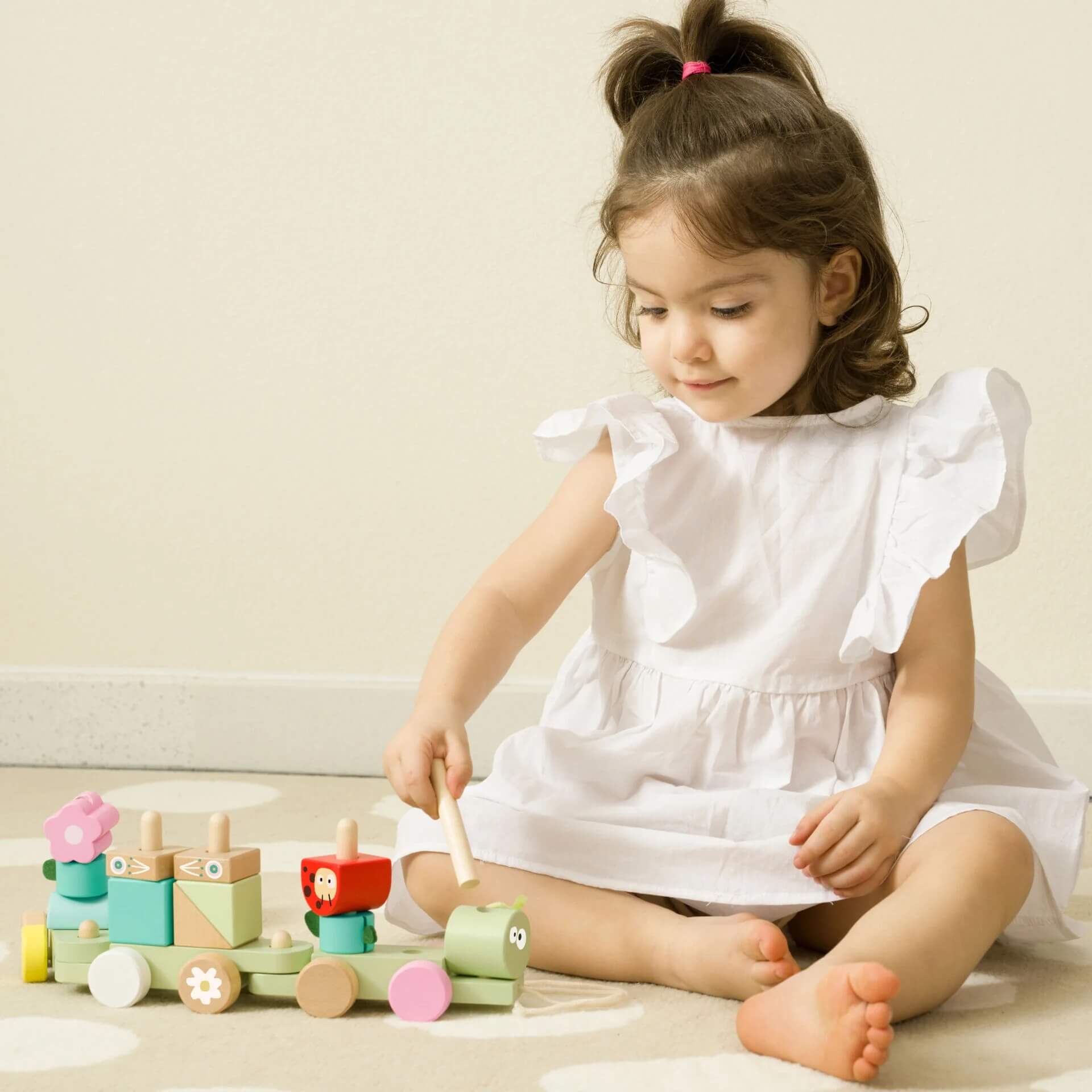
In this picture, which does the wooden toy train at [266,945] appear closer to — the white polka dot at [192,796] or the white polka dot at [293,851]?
the white polka dot at [293,851]

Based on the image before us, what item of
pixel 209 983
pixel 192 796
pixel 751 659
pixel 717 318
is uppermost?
pixel 717 318

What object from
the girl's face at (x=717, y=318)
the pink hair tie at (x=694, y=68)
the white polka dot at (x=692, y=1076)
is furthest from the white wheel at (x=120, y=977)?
the pink hair tie at (x=694, y=68)

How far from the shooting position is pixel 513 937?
2.37ft

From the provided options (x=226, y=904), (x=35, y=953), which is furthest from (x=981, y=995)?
(x=35, y=953)

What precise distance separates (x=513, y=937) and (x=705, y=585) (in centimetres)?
29

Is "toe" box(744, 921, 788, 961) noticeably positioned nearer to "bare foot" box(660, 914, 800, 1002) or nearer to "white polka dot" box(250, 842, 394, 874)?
"bare foot" box(660, 914, 800, 1002)

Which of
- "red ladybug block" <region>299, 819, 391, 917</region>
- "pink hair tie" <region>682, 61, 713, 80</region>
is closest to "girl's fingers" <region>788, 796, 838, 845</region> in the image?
"red ladybug block" <region>299, 819, 391, 917</region>

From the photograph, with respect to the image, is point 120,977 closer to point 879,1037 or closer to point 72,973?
point 72,973

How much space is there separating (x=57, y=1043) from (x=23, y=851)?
1.44 feet

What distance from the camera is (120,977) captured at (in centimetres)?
72

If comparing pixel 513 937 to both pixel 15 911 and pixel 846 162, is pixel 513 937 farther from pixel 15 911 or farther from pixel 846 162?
pixel 846 162

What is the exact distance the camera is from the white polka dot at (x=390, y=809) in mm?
1246

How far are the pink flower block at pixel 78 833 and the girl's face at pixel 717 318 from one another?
16.9 inches

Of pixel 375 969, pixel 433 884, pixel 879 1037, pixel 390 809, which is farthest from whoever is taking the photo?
pixel 390 809
